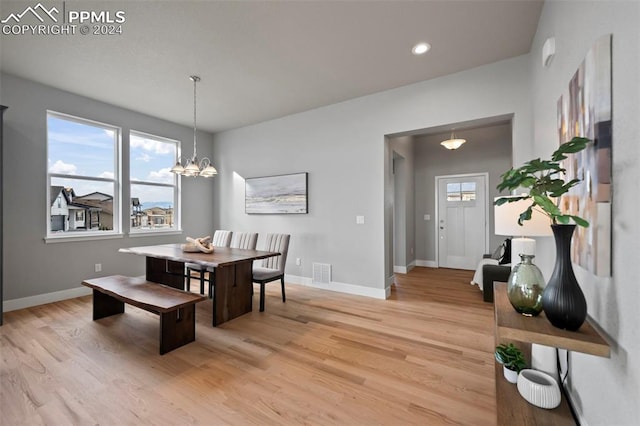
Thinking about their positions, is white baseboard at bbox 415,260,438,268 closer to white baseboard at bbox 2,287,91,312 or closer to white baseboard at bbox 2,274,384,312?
white baseboard at bbox 2,274,384,312

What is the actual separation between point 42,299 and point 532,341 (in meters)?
5.02

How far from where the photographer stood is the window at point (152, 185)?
4.47 meters

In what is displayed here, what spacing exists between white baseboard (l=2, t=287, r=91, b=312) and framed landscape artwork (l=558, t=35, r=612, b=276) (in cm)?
527

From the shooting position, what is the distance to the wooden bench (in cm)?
223

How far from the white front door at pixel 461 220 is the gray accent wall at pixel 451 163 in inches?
5.0

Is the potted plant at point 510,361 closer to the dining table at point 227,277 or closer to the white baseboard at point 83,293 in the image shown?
the white baseboard at point 83,293

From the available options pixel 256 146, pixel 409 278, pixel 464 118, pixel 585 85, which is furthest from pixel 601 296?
pixel 256 146

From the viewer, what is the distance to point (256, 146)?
16.7 ft

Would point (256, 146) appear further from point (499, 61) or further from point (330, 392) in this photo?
point (330, 392)

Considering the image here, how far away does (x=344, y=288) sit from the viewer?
4031 millimetres

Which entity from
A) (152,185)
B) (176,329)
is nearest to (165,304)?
(176,329)

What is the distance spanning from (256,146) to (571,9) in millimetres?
4431

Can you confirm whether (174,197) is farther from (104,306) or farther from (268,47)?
(268,47)
